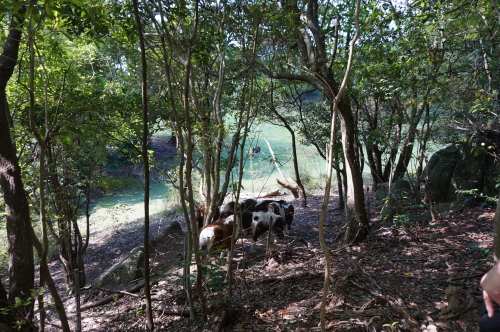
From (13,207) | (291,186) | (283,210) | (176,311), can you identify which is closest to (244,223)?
(283,210)

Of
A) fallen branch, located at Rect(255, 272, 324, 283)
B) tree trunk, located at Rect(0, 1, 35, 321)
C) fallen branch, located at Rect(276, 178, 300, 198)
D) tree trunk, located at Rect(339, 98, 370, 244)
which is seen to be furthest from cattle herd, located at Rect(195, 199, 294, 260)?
fallen branch, located at Rect(276, 178, 300, 198)

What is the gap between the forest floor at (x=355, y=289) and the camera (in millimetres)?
3170

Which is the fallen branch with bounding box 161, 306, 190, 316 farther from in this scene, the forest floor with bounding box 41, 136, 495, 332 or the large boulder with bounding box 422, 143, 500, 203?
the large boulder with bounding box 422, 143, 500, 203

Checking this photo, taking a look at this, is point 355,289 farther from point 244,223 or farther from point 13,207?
point 13,207

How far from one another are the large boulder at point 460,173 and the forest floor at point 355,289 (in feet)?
3.61

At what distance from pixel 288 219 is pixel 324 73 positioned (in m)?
3.79

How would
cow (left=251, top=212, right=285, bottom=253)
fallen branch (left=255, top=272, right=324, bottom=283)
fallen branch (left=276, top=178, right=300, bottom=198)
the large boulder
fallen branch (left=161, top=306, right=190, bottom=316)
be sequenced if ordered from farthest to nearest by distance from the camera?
1. fallen branch (left=276, top=178, right=300, bottom=198)
2. the large boulder
3. cow (left=251, top=212, right=285, bottom=253)
4. fallen branch (left=255, top=272, right=324, bottom=283)
5. fallen branch (left=161, top=306, right=190, bottom=316)

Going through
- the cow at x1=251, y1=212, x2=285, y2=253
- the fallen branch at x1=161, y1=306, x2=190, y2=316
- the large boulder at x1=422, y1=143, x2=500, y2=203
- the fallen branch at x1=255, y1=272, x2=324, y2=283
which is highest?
the large boulder at x1=422, y1=143, x2=500, y2=203

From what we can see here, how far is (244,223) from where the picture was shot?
270 inches

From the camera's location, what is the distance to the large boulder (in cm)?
739

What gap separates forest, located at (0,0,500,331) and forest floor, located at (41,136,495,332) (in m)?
0.02

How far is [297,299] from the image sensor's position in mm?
3869

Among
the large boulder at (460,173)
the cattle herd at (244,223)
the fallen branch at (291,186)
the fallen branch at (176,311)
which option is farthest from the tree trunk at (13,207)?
the fallen branch at (291,186)

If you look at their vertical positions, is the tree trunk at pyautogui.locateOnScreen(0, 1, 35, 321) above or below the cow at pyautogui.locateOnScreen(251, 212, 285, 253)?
above
